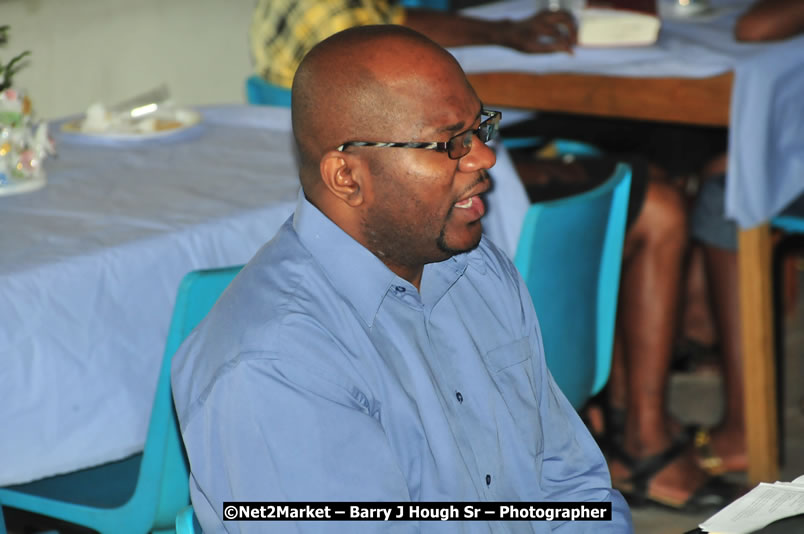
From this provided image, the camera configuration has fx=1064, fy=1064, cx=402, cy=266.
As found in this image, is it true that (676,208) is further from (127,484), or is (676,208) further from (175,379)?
(175,379)

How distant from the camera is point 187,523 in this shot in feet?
3.52

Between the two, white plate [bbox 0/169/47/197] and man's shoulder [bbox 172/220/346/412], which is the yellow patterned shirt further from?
man's shoulder [bbox 172/220/346/412]

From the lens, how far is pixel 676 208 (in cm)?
265

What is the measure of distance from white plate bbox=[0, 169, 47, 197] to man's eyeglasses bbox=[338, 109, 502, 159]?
1051mm

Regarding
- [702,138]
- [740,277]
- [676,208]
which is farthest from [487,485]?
[702,138]

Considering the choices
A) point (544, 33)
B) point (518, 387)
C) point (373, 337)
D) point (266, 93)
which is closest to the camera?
point (373, 337)

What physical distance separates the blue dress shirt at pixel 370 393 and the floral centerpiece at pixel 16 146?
3.28 ft

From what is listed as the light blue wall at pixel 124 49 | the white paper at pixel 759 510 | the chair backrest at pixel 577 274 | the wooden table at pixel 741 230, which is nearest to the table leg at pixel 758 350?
the wooden table at pixel 741 230

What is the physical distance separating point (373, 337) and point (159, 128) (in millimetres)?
1404

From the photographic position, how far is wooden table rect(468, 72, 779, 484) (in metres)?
2.36

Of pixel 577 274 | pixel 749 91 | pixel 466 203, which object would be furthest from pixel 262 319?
pixel 749 91

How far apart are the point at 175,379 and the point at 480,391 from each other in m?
0.36

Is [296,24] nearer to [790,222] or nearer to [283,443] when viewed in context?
[790,222]

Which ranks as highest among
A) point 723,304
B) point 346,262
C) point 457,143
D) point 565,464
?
point 457,143
